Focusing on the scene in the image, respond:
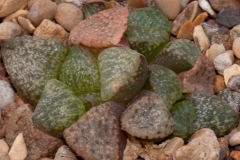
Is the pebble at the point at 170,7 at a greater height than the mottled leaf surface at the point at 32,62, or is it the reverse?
the pebble at the point at 170,7

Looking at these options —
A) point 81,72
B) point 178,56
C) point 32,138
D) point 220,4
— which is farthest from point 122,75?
point 220,4

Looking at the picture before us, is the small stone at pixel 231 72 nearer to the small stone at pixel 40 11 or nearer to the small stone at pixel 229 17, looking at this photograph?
the small stone at pixel 229 17

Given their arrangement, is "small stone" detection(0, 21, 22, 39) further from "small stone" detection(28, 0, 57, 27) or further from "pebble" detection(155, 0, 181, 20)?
"pebble" detection(155, 0, 181, 20)

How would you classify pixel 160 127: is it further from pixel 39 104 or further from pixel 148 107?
pixel 39 104

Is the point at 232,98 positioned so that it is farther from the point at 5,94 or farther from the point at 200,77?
the point at 5,94

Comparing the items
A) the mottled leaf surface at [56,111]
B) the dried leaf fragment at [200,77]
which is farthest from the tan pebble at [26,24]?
the dried leaf fragment at [200,77]

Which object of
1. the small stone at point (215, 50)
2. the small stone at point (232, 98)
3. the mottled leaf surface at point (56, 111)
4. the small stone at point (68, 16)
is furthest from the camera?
the small stone at point (68, 16)
